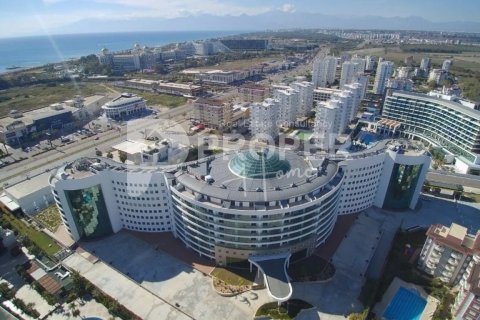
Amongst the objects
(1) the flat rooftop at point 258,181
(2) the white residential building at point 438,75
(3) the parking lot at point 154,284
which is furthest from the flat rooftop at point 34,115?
(2) the white residential building at point 438,75

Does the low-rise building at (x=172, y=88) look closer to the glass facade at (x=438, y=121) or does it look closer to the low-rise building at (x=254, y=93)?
the low-rise building at (x=254, y=93)

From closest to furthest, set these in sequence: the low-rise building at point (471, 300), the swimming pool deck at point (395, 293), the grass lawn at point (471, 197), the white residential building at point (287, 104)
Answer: the low-rise building at point (471, 300) → the swimming pool deck at point (395, 293) → the grass lawn at point (471, 197) → the white residential building at point (287, 104)

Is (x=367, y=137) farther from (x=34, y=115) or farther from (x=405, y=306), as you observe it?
(x=34, y=115)

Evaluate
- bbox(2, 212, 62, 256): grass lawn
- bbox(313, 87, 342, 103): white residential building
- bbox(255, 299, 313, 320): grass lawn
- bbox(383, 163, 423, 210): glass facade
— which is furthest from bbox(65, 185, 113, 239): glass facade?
bbox(313, 87, 342, 103): white residential building

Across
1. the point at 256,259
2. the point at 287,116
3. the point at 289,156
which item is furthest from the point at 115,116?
the point at 256,259

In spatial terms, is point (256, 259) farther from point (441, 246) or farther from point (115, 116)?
point (115, 116)
